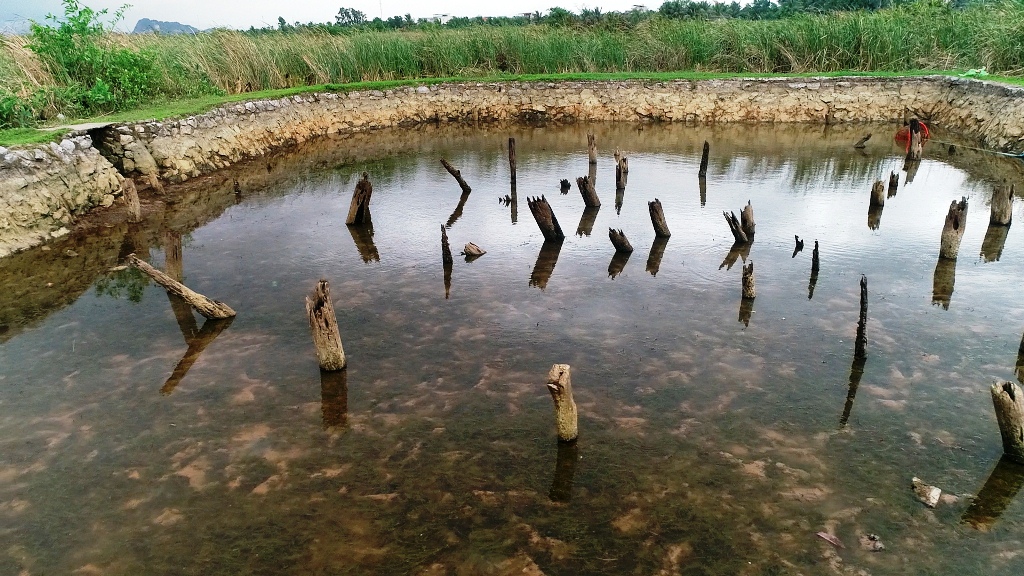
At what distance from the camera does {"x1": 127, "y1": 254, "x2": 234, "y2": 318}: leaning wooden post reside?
824 cm

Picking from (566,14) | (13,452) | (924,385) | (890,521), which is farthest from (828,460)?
(566,14)

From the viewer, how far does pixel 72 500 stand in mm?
5441

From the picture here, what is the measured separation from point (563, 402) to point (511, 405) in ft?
3.57

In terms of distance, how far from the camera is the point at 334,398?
6.98 metres

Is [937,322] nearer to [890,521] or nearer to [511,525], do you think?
[890,521]

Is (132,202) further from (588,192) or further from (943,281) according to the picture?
(943,281)

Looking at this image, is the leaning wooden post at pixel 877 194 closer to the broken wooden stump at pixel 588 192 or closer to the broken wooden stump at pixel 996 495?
the broken wooden stump at pixel 588 192

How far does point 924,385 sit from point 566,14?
33105 mm

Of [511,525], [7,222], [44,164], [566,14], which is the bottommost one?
[511,525]

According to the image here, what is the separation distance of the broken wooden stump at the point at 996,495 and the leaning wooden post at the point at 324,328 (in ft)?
20.1

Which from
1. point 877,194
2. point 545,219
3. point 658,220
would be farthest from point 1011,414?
point 877,194

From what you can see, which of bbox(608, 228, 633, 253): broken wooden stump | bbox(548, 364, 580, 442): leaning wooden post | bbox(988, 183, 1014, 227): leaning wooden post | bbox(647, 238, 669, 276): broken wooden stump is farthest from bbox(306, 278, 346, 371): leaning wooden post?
bbox(988, 183, 1014, 227): leaning wooden post

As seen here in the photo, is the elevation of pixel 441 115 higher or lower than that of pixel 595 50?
lower

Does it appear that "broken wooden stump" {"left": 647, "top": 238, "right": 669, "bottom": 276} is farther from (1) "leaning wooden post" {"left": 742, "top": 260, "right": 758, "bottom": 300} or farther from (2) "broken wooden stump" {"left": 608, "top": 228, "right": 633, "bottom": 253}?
(1) "leaning wooden post" {"left": 742, "top": 260, "right": 758, "bottom": 300}
